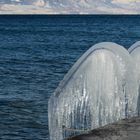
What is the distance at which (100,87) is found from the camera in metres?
14.9

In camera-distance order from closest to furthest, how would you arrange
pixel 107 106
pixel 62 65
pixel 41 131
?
pixel 107 106
pixel 41 131
pixel 62 65

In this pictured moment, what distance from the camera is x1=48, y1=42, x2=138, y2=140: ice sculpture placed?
1464 centimetres

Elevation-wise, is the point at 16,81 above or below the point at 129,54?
below

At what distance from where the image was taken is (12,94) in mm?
36156

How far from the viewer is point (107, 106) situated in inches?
584

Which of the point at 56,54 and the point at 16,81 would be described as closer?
the point at 16,81

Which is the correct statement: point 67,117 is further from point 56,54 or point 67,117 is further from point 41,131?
point 56,54

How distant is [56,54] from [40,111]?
43835mm

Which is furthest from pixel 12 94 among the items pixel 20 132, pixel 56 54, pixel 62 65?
pixel 56 54

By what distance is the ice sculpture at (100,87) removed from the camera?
14641 millimetres

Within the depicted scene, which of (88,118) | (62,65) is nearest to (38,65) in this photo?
(62,65)

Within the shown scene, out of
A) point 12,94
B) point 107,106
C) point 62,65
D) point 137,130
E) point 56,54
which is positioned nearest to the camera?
point 137,130

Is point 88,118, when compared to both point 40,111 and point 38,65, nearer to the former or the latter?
point 40,111

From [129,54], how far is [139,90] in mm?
1061
